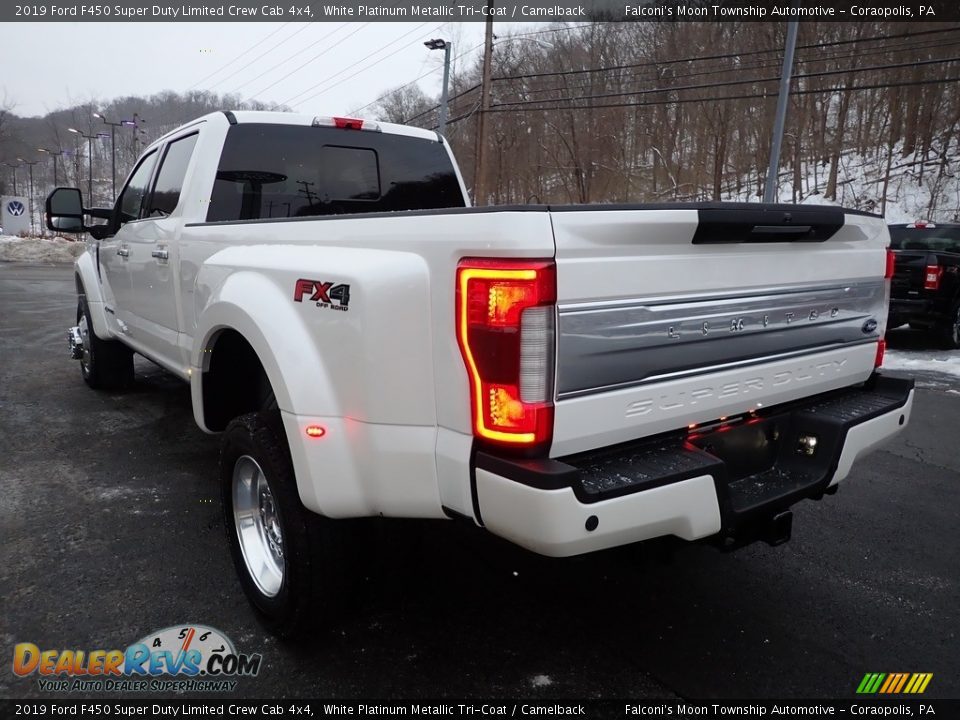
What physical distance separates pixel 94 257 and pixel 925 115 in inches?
1315

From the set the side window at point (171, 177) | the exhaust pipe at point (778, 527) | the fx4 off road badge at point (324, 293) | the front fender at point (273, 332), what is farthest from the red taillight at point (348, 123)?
the exhaust pipe at point (778, 527)

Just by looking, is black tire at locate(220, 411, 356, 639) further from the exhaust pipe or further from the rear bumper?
the exhaust pipe

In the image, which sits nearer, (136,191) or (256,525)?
(256,525)

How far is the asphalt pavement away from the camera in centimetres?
229

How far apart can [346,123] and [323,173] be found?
36 centimetres

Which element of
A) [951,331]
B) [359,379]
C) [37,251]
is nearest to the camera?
[359,379]

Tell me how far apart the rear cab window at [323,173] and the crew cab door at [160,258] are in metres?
0.32

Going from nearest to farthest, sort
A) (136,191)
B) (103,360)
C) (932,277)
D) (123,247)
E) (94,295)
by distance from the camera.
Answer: (123,247) → (136,191) → (94,295) → (103,360) → (932,277)

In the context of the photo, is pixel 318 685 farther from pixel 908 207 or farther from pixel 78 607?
pixel 908 207

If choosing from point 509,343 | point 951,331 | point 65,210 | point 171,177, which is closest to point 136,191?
point 65,210

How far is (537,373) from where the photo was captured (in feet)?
5.76

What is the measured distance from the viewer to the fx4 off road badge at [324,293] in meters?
2.04

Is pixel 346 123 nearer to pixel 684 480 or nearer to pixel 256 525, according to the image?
pixel 256 525

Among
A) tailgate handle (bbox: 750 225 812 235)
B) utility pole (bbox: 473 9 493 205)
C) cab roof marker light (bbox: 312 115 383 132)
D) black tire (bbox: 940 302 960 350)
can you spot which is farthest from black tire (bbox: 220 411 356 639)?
utility pole (bbox: 473 9 493 205)
